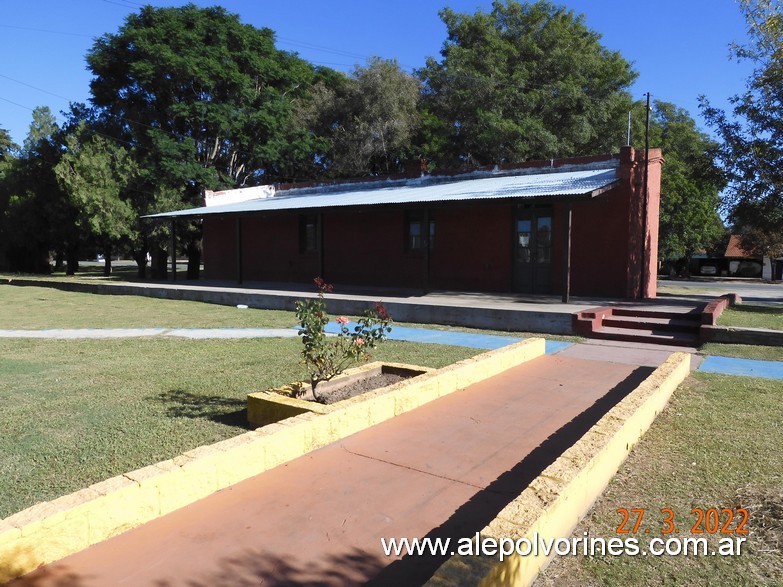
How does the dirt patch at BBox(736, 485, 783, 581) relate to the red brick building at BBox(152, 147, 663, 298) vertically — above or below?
below

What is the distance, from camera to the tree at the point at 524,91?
26.1 m

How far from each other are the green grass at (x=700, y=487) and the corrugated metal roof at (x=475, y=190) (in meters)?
7.31

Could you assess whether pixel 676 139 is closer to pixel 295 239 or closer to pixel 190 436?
pixel 295 239

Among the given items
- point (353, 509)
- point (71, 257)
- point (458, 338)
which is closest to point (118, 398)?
point (353, 509)

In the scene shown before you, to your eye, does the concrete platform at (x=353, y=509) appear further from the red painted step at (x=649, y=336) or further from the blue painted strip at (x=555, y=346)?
the red painted step at (x=649, y=336)

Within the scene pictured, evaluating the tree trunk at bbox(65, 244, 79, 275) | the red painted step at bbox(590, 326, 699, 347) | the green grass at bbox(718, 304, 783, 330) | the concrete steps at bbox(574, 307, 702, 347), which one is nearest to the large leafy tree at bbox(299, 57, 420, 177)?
the tree trunk at bbox(65, 244, 79, 275)

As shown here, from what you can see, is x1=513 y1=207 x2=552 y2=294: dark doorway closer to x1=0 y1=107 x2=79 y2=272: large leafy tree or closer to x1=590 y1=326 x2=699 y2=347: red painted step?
x1=590 y1=326 x2=699 y2=347: red painted step

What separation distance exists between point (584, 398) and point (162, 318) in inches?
382

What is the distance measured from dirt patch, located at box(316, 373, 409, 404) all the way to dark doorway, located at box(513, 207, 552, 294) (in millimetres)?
9567

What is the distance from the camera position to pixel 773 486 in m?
Answer: 3.72

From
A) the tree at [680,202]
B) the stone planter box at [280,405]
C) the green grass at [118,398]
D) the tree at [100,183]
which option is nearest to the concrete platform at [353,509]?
the stone planter box at [280,405]

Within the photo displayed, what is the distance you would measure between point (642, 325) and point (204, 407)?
8.45 metres

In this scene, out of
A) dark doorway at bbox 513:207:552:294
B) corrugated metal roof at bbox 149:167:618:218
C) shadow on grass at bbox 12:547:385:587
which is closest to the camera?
shadow on grass at bbox 12:547:385:587

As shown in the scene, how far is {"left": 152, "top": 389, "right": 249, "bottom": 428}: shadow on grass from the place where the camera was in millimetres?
5027
